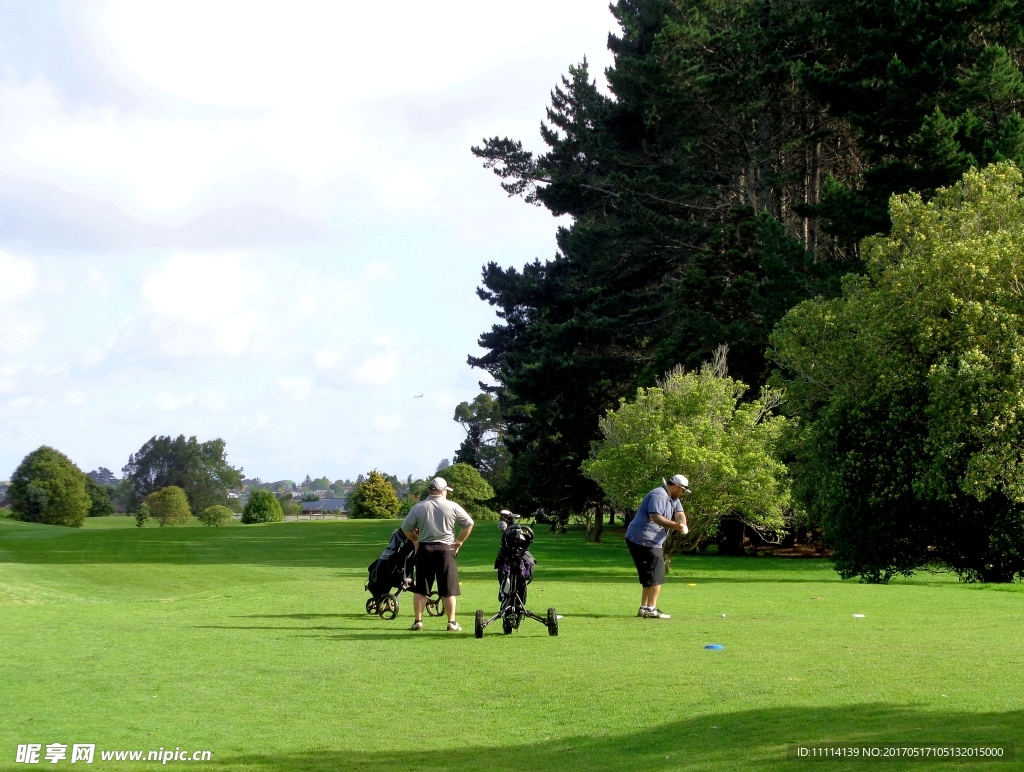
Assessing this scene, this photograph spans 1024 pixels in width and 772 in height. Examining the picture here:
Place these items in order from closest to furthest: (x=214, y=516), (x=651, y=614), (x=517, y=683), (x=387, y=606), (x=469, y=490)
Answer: (x=517, y=683), (x=651, y=614), (x=387, y=606), (x=469, y=490), (x=214, y=516)

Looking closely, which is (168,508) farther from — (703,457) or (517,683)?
(517,683)

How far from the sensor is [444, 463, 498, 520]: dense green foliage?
8744 cm

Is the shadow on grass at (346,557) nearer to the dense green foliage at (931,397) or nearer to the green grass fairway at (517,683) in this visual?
the dense green foliage at (931,397)

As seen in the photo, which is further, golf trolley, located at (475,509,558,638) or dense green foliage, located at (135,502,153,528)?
dense green foliage, located at (135,502,153,528)

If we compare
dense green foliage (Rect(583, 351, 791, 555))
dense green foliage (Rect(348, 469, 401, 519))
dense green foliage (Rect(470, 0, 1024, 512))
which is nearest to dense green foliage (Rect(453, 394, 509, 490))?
dense green foliage (Rect(348, 469, 401, 519))

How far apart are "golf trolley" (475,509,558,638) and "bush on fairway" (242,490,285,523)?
357ft

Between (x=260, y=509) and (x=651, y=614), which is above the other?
(x=260, y=509)

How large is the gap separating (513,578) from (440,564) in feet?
3.46

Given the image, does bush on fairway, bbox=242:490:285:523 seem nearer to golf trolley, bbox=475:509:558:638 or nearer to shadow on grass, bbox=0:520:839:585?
shadow on grass, bbox=0:520:839:585

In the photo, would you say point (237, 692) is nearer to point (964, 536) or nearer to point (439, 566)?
point (439, 566)

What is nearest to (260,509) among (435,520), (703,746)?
(435,520)

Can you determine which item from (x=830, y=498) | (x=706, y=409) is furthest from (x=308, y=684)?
(x=706, y=409)

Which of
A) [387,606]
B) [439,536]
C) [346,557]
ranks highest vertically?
[439,536]

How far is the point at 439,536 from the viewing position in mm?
14156
